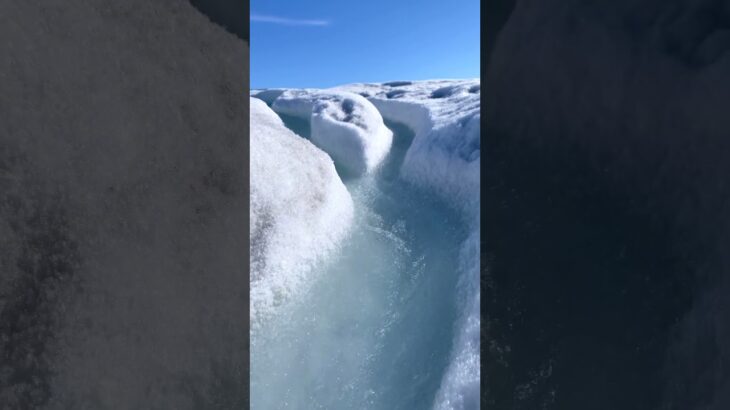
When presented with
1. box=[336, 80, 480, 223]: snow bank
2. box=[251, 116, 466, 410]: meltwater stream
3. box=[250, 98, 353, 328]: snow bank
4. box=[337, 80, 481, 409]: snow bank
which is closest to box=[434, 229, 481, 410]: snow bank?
box=[337, 80, 481, 409]: snow bank

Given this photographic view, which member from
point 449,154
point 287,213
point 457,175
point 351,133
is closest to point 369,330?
point 287,213

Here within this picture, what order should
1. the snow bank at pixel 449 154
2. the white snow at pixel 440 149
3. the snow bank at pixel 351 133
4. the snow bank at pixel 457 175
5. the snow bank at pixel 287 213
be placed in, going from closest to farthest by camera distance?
the snow bank at pixel 457 175 < the white snow at pixel 440 149 < the snow bank at pixel 287 213 < the snow bank at pixel 449 154 < the snow bank at pixel 351 133

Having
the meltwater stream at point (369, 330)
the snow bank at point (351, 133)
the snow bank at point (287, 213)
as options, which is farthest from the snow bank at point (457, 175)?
the snow bank at point (287, 213)

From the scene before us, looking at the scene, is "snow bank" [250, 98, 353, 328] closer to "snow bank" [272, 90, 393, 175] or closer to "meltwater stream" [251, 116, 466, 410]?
"meltwater stream" [251, 116, 466, 410]

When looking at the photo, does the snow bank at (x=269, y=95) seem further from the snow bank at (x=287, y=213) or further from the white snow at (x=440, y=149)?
the snow bank at (x=287, y=213)

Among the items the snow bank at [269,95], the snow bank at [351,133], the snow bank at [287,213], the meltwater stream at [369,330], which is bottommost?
the meltwater stream at [369,330]
